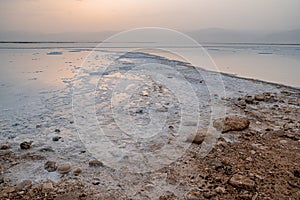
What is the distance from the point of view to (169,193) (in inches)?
103

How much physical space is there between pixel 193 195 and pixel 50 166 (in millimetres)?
1863

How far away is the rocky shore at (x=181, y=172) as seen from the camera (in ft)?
8.43

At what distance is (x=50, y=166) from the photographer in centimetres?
306

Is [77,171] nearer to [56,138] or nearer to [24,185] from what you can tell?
[24,185]

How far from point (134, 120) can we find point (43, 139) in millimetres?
1823

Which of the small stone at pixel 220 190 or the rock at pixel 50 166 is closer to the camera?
the small stone at pixel 220 190

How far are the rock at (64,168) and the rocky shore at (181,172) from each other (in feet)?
0.05

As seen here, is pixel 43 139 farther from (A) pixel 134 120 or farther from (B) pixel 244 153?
(B) pixel 244 153

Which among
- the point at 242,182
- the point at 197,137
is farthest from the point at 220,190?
the point at 197,137

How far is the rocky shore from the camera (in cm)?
257

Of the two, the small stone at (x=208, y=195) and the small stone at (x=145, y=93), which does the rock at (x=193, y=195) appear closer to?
the small stone at (x=208, y=195)

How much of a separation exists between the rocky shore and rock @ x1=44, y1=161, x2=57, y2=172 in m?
0.01

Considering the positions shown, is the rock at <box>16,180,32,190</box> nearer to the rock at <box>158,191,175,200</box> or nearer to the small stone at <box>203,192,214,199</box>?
the rock at <box>158,191,175,200</box>

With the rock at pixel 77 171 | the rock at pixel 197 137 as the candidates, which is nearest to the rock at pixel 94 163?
the rock at pixel 77 171
